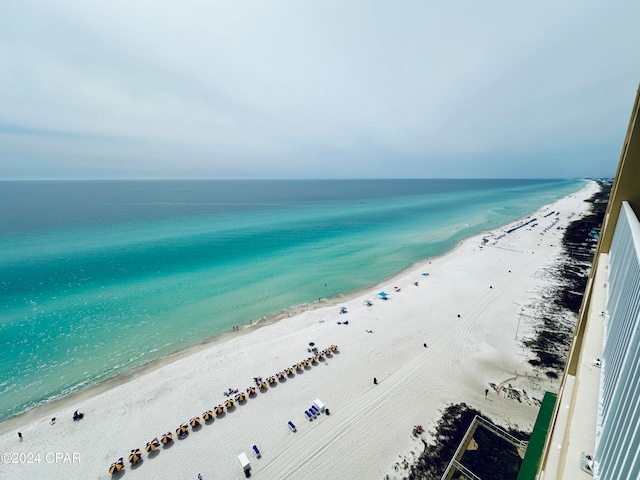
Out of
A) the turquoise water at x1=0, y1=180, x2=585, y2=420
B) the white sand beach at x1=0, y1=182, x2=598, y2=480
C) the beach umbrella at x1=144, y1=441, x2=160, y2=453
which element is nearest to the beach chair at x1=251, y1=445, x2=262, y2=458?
the white sand beach at x1=0, y1=182, x2=598, y2=480

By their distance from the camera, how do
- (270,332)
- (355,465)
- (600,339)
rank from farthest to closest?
(270,332), (355,465), (600,339)

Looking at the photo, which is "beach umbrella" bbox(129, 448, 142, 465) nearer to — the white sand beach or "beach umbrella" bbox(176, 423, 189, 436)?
the white sand beach

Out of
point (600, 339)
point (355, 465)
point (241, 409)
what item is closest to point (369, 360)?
point (355, 465)

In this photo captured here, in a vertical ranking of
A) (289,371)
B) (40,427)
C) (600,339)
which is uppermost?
(600,339)

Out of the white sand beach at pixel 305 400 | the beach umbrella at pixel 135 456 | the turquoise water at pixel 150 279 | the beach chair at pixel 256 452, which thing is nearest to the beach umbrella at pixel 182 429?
the white sand beach at pixel 305 400

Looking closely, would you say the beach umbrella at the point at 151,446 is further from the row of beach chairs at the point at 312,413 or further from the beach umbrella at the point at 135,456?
the row of beach chairs at the point at 312,413

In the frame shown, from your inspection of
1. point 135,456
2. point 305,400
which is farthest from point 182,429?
point 305,400

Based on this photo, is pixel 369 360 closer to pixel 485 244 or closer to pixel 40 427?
pixel 40 427

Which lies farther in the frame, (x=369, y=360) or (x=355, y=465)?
(x=369, y=360)
